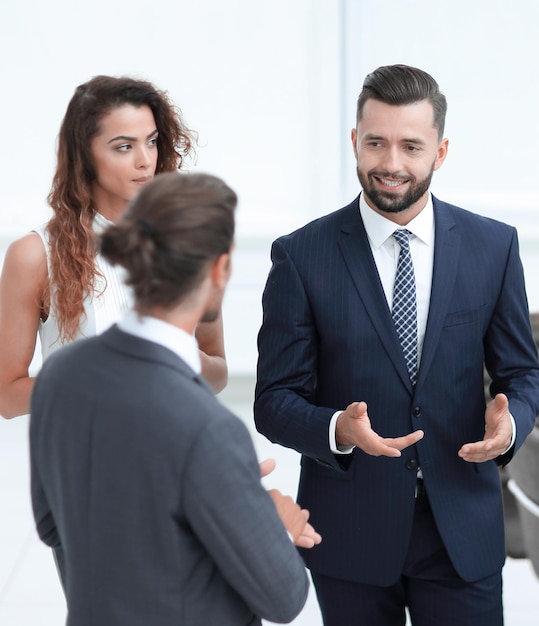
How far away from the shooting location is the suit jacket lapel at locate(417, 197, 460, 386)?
5.64ft

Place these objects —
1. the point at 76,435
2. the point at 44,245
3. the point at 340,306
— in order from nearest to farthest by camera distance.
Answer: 1. the point at 76,435
2. the point at 340,306
3. the point at 44,245

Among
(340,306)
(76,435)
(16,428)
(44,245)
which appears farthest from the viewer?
(16,428)

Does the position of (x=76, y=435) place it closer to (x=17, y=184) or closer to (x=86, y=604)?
(x=86, y=604)

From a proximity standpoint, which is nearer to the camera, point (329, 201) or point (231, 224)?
point (231, 224)

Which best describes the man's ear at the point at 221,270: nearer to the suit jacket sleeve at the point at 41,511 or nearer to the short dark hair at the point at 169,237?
the short dark hair at the point at 169,237

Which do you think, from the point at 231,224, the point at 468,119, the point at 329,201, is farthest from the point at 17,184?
the point at 231,224

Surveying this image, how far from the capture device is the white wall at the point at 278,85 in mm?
4867

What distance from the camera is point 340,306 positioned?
175 cm

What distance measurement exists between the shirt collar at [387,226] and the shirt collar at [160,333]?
69 cm

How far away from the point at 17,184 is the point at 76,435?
13.6 ft

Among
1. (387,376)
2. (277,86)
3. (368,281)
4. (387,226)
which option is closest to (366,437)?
(387,376)

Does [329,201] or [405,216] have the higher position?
[405,216]

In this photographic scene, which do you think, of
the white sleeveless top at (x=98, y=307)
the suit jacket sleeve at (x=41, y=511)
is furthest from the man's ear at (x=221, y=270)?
the white sleeveless top at (x=98, y=307)

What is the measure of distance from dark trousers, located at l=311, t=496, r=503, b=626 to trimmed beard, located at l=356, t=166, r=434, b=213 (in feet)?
1.85
